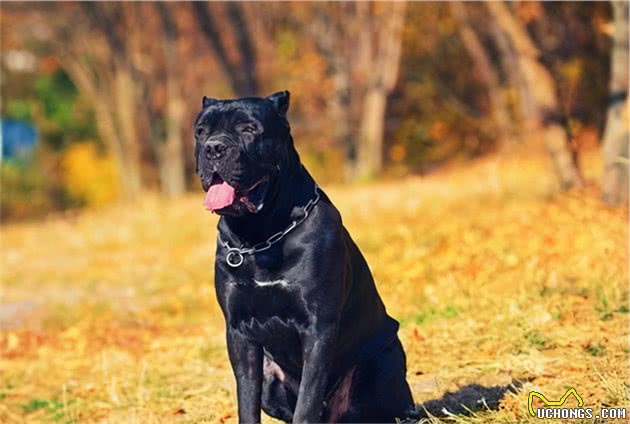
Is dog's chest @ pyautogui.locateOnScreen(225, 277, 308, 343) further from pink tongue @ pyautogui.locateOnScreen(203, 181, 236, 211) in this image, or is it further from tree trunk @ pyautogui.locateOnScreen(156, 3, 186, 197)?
tree trunk @ pyautogui.locateOnScreen(156, 3, 186, 197)

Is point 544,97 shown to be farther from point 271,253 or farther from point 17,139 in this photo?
point 17,139

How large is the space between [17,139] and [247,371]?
38.0 meters

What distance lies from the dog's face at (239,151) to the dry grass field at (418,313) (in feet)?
4.66

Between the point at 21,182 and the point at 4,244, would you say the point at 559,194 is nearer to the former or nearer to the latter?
the point at 4,244

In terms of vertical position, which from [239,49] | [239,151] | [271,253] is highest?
[239,49]

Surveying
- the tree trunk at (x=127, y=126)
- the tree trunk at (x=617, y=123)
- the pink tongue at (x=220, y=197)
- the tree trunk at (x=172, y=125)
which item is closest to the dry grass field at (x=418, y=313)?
the tree trunk at (x=617, y=123)

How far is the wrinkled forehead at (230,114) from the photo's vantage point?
5105 millimetres

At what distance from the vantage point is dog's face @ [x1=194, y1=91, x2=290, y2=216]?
4996 mm

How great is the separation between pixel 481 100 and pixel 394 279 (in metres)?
22.8

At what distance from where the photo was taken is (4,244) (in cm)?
2003

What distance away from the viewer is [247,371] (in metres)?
5.30

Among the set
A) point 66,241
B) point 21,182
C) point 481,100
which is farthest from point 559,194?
point 21,182

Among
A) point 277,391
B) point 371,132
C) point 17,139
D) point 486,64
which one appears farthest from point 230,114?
point 17,139

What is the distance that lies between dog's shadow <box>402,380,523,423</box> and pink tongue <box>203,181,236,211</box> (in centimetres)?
147
